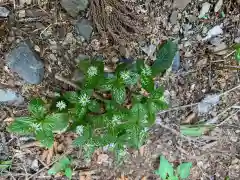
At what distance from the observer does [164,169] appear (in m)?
2.10

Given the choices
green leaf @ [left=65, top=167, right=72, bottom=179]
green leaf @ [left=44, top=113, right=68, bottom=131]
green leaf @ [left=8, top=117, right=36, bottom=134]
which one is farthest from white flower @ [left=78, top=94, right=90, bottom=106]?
green leaf @ [left=65, top=167, right=72, bottom=179]

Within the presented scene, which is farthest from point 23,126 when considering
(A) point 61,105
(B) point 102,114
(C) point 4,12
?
(C) point 4,12

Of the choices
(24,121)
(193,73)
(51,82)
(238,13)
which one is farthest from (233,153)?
(24,121)

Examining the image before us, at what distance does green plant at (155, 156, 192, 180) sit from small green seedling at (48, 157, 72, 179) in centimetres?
48

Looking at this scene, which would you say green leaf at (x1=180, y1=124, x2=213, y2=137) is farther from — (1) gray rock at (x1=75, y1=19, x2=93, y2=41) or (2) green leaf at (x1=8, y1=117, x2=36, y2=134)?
(2) green leaf at (x1=8, y1=117, x2=36, y2=134)

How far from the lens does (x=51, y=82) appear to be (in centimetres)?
187

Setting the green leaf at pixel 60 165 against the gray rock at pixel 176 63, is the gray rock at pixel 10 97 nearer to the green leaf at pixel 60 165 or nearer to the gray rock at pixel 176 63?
the green leaf at pixel 60 165

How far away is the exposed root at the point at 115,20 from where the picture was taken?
70.3 inches

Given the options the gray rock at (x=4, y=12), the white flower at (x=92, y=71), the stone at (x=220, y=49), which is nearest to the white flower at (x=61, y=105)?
the white flower at (x=92, y=71)

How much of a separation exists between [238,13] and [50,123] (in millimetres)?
1116

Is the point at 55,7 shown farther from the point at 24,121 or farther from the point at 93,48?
the point at 24,121

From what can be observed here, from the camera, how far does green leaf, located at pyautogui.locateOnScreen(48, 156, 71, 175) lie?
198 centimetres

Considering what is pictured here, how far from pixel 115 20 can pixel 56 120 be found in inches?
21.7

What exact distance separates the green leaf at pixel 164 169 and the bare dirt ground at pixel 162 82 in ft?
0.10
